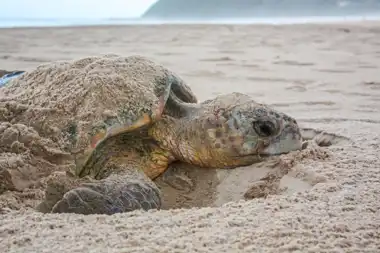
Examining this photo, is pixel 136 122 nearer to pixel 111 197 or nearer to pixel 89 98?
pixel 89 98

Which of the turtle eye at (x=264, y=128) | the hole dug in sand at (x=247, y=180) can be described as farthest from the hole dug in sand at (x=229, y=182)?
the turtle eye at (x=264, y=128)

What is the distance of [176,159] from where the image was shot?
2.11 metres

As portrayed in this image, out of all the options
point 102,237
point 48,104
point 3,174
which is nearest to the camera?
point 102,237

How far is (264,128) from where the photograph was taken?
1.94 metres

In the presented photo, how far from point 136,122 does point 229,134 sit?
0.36m

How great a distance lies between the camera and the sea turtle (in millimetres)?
1827

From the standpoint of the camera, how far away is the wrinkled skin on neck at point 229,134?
1.94 m

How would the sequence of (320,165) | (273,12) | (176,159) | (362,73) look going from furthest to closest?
1. (273,12)
2. (362,73)
3. (176,159)
4. (320,165)

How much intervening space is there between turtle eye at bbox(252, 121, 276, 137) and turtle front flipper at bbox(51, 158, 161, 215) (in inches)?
20.0

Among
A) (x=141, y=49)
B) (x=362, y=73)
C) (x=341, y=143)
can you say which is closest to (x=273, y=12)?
(x=141, y=49)

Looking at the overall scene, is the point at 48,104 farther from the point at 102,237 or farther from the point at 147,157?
the point at 102,237

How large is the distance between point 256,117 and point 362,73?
2602 mm

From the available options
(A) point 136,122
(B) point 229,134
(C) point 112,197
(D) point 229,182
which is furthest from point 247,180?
(C) point 112,197

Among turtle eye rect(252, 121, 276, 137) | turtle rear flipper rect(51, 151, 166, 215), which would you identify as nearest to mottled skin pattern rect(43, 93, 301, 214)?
turtle eye rect(252, 121, 276, 137)
